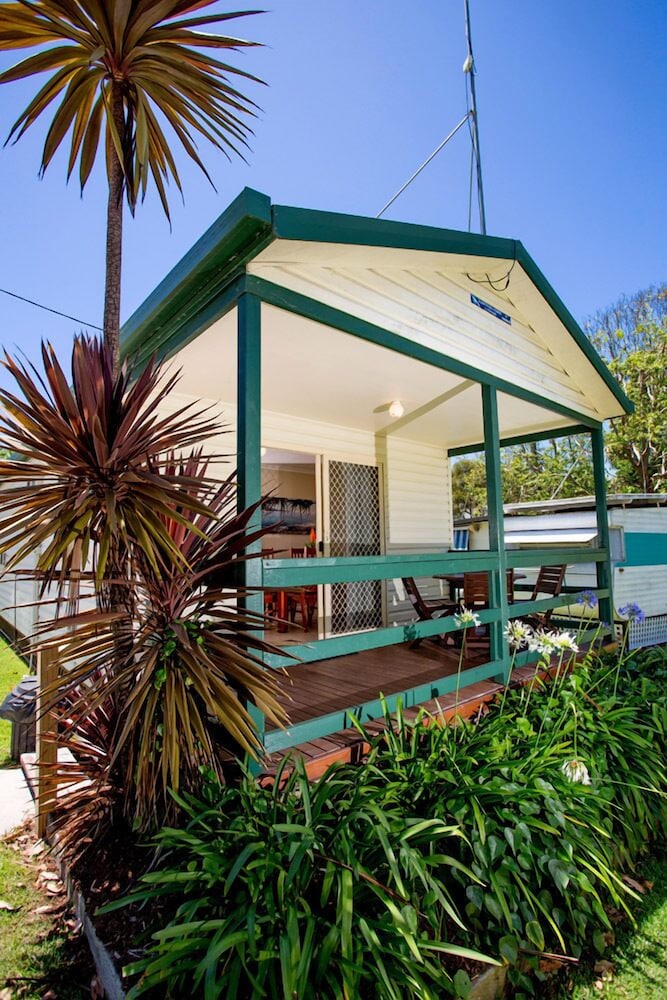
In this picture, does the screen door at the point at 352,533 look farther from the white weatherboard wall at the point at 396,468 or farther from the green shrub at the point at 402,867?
the green shrub at the point at 402,867

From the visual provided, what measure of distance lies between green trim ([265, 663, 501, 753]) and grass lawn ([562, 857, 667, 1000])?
55.9 inches

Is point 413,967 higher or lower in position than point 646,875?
higher

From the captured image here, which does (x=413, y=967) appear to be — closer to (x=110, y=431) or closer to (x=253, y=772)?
(x=253, y=772)

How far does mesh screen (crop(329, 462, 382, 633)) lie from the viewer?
21.4 ft

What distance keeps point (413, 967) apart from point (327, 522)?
4886 mm

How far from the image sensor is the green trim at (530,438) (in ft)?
21.8

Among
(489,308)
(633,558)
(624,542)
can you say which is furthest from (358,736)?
(633,558)

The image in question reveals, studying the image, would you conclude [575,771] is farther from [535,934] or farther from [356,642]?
[356,642]

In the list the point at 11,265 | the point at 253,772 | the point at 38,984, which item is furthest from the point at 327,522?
the point at 11,265

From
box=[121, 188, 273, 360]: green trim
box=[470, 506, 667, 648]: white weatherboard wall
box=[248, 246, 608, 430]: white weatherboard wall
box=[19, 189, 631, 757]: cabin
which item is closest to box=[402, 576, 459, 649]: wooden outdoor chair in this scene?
box=[19, 189, 631, 757]: cabin

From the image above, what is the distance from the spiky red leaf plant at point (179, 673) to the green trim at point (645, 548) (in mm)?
8071

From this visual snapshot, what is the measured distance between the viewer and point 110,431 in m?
2.41

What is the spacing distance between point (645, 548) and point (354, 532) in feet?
18.7

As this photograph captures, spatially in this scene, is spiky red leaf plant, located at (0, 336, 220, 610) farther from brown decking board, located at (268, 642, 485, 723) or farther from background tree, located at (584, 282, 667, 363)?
background tree, located at (584, 282, 667, 363)
